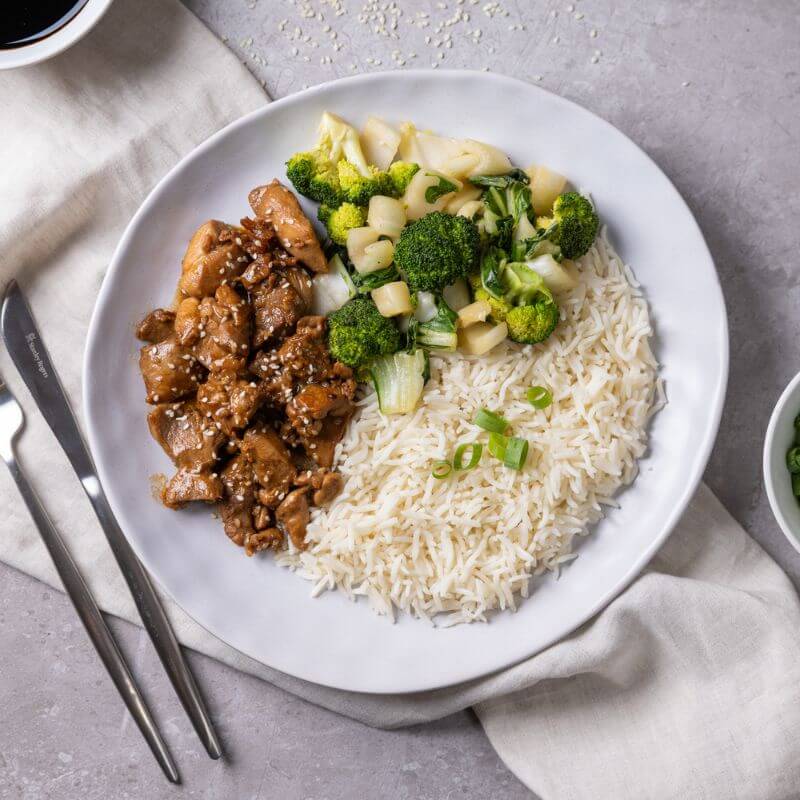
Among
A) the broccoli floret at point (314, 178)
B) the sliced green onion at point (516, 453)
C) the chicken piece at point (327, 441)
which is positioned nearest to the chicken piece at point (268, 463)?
the chicken piece at point (327, 441)

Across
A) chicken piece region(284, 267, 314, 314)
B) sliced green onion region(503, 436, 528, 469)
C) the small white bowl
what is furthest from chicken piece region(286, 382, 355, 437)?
the small white bowl

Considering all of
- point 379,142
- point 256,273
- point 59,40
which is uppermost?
point 59,40

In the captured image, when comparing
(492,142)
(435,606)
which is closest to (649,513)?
(435,606)

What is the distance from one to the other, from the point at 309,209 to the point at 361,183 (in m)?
0.33

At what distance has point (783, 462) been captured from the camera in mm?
3219

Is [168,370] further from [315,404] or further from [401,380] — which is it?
[401,380]

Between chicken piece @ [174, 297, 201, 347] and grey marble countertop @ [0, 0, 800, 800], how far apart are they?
1203mm

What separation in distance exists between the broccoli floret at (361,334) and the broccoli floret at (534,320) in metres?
0.51

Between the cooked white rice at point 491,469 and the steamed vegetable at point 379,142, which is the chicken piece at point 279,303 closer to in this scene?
the cooked white rice at point 491,469

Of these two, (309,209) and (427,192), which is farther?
(309,209)

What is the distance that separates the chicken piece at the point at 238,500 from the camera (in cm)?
323

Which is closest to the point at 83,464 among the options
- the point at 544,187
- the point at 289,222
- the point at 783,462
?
the point at 289,222

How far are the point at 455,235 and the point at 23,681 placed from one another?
3.02m

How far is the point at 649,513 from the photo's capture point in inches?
133
